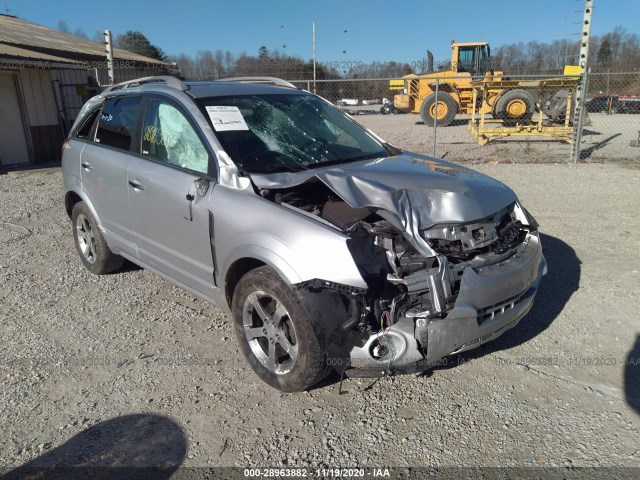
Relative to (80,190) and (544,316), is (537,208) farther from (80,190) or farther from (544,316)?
(80,190)

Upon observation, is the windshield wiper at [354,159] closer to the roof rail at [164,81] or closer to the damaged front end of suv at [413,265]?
the damaged front end of suv at [413,265]

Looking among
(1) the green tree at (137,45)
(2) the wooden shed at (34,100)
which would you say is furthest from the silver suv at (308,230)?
(1) the green tree at (137,45)

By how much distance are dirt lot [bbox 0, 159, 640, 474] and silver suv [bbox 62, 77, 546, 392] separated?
337 millimetres

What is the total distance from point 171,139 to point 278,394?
211 centimetres

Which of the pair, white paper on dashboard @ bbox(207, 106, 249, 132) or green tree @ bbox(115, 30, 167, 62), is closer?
white paper on dashboard @ bbox(207, 106, 249, 132)

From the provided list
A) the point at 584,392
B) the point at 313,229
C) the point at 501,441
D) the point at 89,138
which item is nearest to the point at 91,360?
the point at 313,229

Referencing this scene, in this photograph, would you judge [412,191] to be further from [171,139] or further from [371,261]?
[171,139]

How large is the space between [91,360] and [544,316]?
3558 mm

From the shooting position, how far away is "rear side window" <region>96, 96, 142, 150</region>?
13.7ft

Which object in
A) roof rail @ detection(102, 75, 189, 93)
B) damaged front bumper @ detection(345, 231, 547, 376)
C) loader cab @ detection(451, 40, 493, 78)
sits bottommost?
damaged front bumper @ detection(345, 231, 547, 376)

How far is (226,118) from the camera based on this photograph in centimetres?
358

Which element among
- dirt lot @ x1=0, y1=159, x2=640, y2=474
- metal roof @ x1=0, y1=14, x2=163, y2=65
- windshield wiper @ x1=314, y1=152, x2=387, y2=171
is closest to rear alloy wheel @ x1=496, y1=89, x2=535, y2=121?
dirt lot @ x1=0, y1=159, x2=640, y2=474

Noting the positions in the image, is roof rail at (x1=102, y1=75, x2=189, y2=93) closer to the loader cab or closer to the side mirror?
the side mirror


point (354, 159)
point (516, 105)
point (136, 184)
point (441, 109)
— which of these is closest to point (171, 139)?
point (136, 184)
